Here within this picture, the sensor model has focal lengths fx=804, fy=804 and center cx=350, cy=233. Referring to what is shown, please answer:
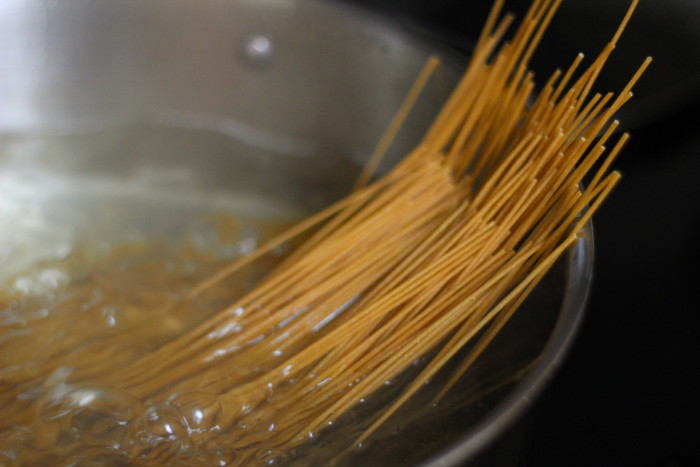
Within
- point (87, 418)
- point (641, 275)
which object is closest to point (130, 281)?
point (87, 418)

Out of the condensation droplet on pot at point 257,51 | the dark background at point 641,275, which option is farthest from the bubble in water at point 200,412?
the condensation droplet on pot at point 257,51

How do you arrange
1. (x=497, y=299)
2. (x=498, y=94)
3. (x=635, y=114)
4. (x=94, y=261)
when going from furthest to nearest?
(x=94, y=261) → (x=635, y=114) → (x=498, y=94) → (x=497, y=299)

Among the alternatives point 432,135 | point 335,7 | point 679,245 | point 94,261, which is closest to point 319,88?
point 335,7

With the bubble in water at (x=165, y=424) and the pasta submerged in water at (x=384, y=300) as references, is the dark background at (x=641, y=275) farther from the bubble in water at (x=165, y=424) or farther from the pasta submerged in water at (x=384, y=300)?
the bubble in water at (x=165, y=424)

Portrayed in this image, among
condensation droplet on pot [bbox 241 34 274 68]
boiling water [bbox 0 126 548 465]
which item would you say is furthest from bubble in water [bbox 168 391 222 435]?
condensation droplet on pot [bbox 241 34 274 68]

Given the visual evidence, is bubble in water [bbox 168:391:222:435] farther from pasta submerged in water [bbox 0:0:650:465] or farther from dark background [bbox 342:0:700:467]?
dark background [bbox 342:0:700:467]

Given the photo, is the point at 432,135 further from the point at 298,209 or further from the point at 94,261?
A: the point at 94,261
